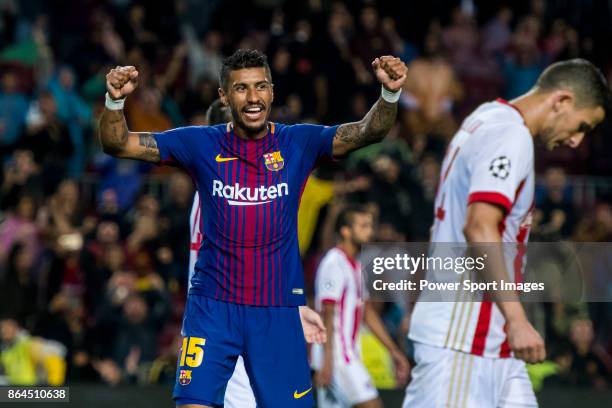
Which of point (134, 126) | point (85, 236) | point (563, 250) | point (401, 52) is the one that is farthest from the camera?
point (401, 52)

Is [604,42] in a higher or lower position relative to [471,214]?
higher

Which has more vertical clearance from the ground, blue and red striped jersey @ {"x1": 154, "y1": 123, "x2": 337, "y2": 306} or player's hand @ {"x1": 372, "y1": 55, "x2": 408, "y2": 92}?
player's hand @ {"x1": 372, "y1": 55, "x2": 408, "y2": 92}

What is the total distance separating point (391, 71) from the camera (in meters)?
5.42

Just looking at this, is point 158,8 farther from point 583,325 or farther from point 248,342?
point 248,342

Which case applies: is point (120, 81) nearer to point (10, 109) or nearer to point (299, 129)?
point (299, 129)

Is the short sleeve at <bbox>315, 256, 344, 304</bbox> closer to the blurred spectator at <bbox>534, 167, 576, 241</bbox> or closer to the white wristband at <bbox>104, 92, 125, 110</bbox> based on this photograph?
the blurred spectator at <bbox>534, 167, 576, 241</bbox>

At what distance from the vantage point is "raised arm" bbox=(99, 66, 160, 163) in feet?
17.7

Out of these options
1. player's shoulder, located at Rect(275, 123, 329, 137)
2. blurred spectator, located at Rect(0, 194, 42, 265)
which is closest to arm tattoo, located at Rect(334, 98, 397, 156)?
player's shoulder, located at Rect(275, 123, 329, 137)

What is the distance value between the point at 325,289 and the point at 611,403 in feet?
8.51

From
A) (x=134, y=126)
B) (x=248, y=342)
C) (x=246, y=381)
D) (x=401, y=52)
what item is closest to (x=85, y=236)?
(x=134, y=126)

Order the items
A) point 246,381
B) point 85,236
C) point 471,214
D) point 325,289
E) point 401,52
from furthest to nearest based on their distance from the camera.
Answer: point 401,52
point 85,236
point 325,289
point 246,381
point 471,214

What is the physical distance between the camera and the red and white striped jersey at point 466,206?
219 inches

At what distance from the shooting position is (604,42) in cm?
1524

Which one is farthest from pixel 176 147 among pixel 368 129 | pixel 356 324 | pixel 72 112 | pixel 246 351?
pixel 72 112
